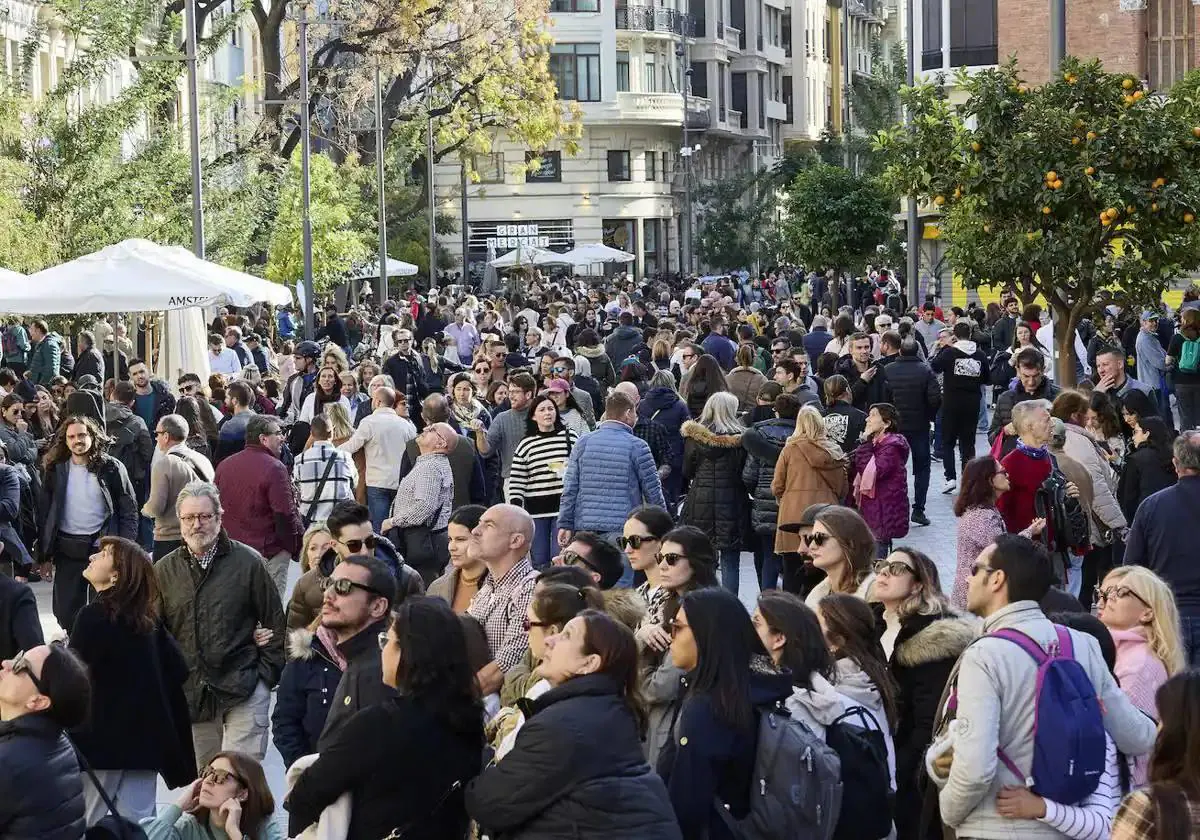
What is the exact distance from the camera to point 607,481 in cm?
1311

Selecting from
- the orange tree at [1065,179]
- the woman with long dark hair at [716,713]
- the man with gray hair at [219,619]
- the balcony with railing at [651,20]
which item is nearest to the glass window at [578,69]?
the balcony with railing at [651,20]

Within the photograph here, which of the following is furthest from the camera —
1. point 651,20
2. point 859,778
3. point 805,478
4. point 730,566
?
point 651,20

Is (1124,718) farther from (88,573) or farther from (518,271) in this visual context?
(518,271)

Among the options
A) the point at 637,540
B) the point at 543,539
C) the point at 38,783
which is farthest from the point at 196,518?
the point at 543,539

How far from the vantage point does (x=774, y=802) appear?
6.37 metres

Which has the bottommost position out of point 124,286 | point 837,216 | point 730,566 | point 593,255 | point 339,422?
point 730,566

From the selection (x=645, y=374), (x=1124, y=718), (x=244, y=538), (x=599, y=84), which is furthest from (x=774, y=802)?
(x=599, y=84)

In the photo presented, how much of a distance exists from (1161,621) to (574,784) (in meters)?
2.79

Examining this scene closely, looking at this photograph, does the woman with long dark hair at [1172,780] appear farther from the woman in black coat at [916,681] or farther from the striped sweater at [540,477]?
the striped sweater at [540,477]

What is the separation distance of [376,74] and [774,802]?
131 feet

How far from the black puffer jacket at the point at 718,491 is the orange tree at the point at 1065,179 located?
3.24 meters

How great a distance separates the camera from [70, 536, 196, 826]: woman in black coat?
8438 mm

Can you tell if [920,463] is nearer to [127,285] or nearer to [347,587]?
[127,285]

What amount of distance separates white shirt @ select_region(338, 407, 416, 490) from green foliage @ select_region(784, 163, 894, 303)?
84.6ft
